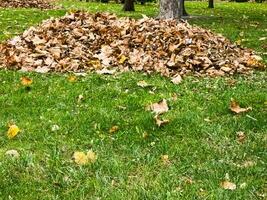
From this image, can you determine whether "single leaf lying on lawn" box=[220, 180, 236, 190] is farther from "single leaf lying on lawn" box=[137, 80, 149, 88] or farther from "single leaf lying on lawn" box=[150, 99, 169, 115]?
"single leaf lying on lawn" box=[137, 80, 149, 88]

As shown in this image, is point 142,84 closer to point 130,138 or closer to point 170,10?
point 130,138

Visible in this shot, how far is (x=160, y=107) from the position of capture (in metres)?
7.33

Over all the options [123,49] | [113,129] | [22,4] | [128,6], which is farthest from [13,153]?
[22,4]

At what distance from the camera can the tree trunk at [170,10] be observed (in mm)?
16355

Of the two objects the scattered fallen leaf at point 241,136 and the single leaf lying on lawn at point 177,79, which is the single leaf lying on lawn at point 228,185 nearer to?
the scattered fallen leaf at point 241,136

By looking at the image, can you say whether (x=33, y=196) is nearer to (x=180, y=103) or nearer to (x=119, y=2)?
(x=180, y=103)

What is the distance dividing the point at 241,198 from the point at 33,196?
1.91 metres

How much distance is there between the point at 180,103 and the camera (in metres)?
7.54

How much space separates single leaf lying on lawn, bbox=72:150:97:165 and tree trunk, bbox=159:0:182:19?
11.0 meters

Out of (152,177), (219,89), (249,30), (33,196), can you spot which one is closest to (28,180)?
(33,196)

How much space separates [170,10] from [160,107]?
950 cm

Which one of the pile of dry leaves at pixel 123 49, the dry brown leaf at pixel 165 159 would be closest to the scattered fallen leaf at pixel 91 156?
the dry brown leaf at pixel 165 159

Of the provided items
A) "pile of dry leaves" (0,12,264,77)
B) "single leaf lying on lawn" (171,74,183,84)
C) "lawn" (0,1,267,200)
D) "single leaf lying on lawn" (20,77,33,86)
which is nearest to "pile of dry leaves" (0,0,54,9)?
"pile of dry leaves" (0,12,264,77)

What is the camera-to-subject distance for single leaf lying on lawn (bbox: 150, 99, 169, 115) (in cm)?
719
